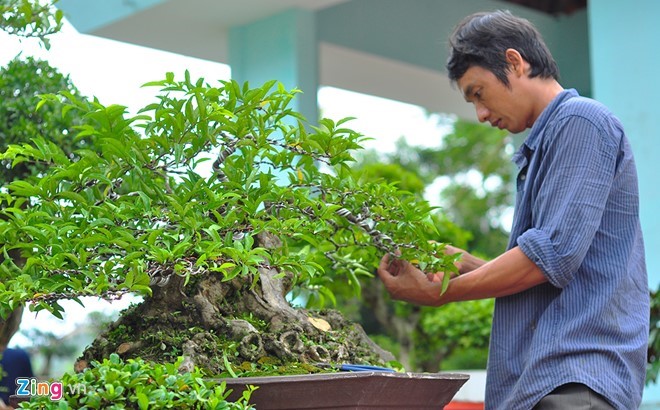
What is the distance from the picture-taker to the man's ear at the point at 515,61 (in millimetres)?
1796

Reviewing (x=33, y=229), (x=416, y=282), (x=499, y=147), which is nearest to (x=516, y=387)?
(x=416, y=282)

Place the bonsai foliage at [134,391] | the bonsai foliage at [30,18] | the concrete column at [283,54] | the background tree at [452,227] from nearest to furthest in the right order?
the bonsai foliage at [134,391]
the bonsai foliage at [30,18]
the concrete column at [283,54]
the background tree at [452,227]

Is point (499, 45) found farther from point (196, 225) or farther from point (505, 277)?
point (196, 225)

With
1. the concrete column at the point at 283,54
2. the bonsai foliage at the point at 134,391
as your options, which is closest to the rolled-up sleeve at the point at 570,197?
the bonsai foliage at the point at 134,391

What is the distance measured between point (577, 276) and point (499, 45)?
0.47 meters

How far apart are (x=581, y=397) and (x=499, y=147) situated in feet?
36.6

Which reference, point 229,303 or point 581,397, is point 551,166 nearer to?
point 581,397

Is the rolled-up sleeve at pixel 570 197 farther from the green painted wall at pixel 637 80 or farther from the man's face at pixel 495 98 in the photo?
the green painted wall at pixel 637 80

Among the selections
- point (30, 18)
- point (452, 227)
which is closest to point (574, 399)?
point (30, 18)

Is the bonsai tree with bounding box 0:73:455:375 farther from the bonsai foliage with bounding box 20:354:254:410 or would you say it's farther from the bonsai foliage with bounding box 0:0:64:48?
the bonsai foliage with bounding box 0:0:64:48

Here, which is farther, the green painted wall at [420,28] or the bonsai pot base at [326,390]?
the green painted wall at [420,28]

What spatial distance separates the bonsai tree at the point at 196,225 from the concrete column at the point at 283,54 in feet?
10.2

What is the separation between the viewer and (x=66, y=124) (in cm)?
239

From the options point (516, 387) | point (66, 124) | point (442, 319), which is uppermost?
point (66, 124)
